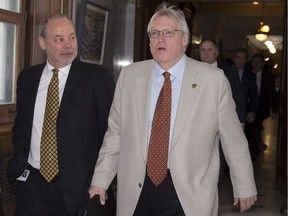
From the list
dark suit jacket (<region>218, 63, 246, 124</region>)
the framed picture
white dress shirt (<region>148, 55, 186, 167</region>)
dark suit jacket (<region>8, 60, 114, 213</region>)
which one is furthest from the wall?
white dress shirt (<region>148, 55, 186, 167</region>)

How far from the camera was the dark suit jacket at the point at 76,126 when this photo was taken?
10.5 ft

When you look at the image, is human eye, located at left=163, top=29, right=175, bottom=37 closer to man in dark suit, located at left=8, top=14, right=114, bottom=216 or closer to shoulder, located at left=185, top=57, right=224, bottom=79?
shoulder, located at left=185, top=57, right=224, bottom=79

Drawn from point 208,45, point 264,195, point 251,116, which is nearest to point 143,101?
point 208,45

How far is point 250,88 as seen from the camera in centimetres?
823

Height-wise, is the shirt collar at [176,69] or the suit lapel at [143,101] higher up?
the shirt collar at [176,69]

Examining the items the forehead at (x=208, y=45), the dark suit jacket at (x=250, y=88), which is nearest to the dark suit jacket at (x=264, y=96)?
the dark suit jacket at (x=250, y=88)

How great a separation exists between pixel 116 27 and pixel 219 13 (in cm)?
1125

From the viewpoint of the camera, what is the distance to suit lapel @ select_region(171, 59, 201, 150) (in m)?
2.94

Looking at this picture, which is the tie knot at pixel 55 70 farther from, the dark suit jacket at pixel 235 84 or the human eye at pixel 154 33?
the dark suit jacket at pixel 235 84

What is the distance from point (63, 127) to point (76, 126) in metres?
0.07

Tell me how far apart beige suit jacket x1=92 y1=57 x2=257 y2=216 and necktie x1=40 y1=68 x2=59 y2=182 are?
0.80 ft

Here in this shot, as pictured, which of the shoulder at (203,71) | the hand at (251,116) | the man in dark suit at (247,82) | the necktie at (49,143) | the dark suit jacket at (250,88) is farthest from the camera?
the hand at (251,116)

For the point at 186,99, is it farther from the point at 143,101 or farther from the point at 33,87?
the point at 33,87

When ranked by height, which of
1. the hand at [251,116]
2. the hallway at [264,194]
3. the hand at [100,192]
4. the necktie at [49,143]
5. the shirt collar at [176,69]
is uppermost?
the shirt collar at [176,69]
